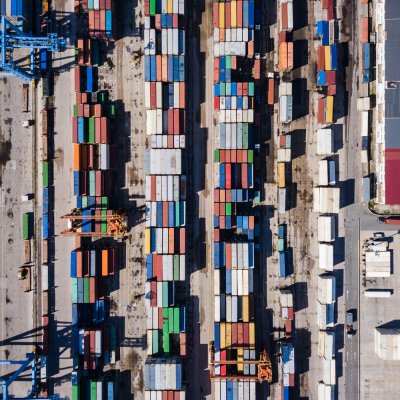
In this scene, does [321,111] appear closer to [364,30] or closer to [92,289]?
[364,30]

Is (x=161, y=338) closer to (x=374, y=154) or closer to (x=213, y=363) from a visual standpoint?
(x=213, y=363)

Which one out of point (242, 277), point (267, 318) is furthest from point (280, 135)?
point (267, 318)

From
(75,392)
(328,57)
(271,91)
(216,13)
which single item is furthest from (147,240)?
(328,57)

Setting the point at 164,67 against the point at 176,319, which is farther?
the point at 176,319

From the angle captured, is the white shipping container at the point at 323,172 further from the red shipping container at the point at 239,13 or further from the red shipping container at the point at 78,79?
the red shipping container at the point at 78,79

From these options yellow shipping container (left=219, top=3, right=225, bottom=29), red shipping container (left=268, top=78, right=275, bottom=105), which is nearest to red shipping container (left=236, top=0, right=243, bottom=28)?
yellow shipping container (left=219, top=3, right=225, bottom=29)

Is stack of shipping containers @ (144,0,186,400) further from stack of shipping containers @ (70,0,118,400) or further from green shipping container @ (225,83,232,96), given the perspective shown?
green shipping container @ (225,83,232,96)

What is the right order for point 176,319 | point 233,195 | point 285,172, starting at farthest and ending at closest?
point 285,172
point 176,319
point 233,195
